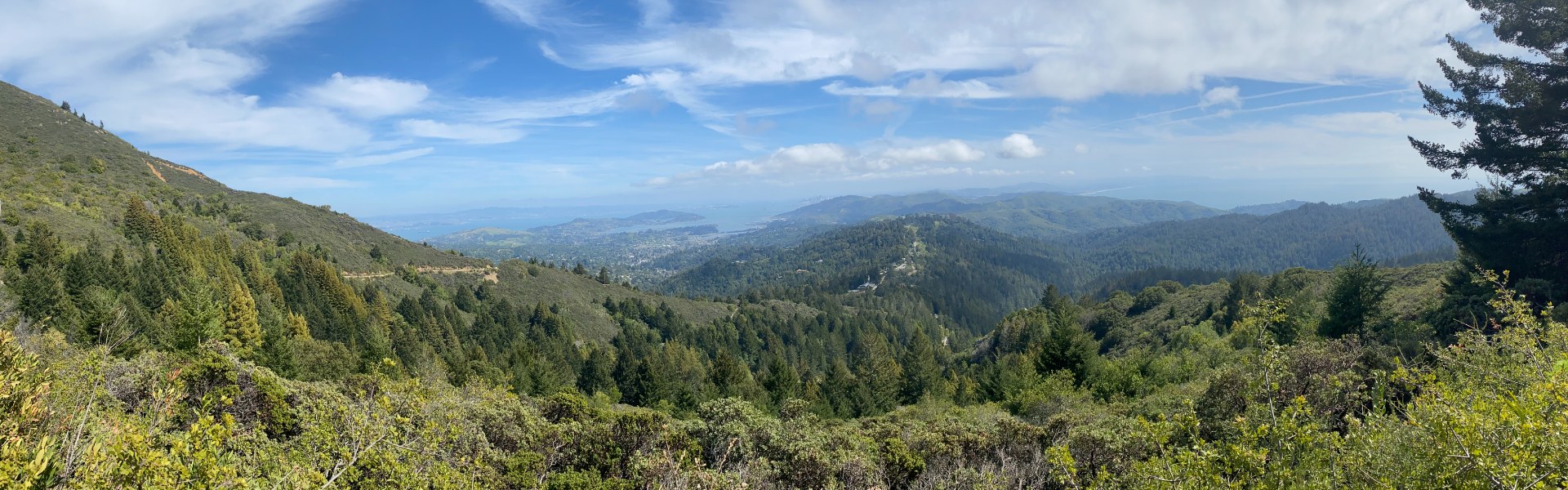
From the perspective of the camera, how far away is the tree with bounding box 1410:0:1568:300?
672 inches

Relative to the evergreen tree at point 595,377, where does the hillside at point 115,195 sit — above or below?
above

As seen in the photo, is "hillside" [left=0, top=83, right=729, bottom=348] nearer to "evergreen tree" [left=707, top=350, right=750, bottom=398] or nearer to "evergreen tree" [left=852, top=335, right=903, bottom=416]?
"evergreen tree" [left=707, top=350, right=750, bottom=398]

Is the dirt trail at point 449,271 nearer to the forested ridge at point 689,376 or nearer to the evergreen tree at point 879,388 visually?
the forested ridge at point 689,376

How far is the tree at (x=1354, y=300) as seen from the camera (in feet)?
76.3

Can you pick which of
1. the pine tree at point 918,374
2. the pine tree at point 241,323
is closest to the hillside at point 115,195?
the pine tree at point 241,323

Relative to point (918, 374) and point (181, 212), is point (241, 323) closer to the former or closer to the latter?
point (181, 212)

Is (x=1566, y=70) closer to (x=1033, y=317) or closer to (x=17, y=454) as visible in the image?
(x=17, y=454)

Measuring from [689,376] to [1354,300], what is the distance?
142 ft

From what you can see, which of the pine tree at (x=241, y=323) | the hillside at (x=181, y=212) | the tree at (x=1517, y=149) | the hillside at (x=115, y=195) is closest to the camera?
the tree at (x=1517, y=149)

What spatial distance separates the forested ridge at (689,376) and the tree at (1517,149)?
0.31ft

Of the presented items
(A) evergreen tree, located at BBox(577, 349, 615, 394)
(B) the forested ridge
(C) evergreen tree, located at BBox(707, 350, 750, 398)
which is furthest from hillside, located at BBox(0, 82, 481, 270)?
(C) evergreen tree, located at BBox(707, 350, 750, 398)

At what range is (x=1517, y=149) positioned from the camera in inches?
713

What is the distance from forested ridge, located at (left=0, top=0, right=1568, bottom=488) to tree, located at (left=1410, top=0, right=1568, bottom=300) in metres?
0.09

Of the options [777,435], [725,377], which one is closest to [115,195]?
[725,377]
